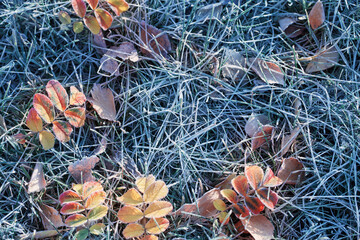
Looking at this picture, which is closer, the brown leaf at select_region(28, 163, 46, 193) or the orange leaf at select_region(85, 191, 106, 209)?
the orange leaf at select_region(85, 191, 106, 209)

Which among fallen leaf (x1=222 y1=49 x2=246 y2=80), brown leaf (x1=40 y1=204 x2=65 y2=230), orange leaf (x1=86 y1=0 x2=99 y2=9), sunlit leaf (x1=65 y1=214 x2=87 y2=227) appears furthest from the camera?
fallen leaf (x1=222 y1=49 x2=246 y2=80)

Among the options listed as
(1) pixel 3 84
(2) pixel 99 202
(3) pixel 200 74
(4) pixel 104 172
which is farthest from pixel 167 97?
(1) pixel 3 84

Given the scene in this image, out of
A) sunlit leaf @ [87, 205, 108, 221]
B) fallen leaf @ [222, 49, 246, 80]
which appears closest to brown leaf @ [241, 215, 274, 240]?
sunlit leaf @ [87, 205, 108, 221]

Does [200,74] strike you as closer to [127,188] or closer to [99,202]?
[127,188]

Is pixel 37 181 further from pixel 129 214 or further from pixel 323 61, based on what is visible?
pixel 323 61

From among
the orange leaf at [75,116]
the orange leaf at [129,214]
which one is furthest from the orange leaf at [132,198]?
the orange leaf at [75,116]

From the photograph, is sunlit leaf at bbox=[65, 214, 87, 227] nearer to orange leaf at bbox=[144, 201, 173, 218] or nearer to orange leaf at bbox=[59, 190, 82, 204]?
orange leaf at bbox=[59, 190, 82, 204]
